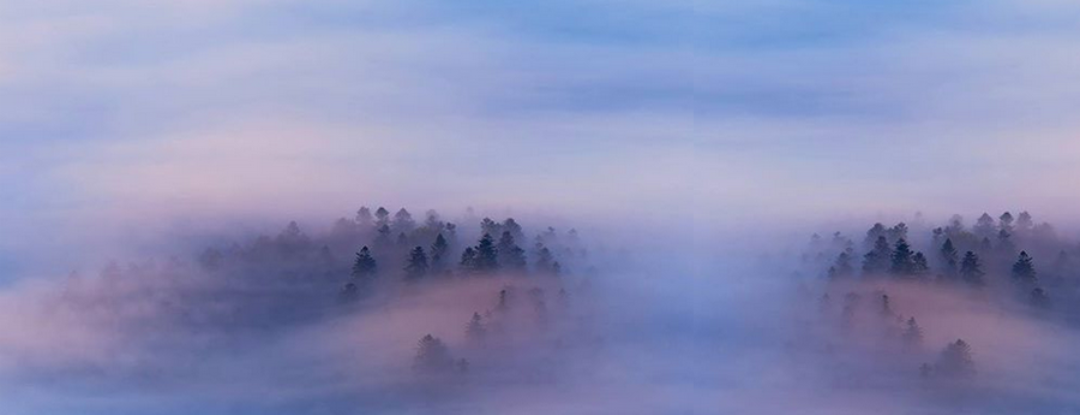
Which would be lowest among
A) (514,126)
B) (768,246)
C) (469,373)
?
(469,373)

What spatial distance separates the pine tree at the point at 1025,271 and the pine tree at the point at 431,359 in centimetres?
129

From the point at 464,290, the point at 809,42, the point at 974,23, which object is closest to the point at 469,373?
the point at 464,290

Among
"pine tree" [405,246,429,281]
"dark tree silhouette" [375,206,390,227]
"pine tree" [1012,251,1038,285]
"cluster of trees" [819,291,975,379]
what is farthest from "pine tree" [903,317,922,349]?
"dark tree silhouette" [375,206,390,227]

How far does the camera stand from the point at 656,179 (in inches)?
135

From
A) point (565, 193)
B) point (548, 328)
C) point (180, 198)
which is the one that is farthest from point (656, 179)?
point (180, 198)

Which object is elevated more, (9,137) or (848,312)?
(9,137)

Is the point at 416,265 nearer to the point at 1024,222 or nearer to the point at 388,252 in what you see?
the point at 388,252

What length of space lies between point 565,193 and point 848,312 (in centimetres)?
70

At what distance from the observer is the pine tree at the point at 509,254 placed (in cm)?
335

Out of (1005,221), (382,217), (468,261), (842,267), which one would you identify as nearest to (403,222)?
(382,217)

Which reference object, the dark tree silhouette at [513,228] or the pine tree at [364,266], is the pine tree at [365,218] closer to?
the pine tree at [364,266]

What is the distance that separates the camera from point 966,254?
3289 millimetres

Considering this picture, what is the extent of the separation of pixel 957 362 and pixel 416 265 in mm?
1247

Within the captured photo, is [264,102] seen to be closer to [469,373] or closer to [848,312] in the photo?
[469,373]
